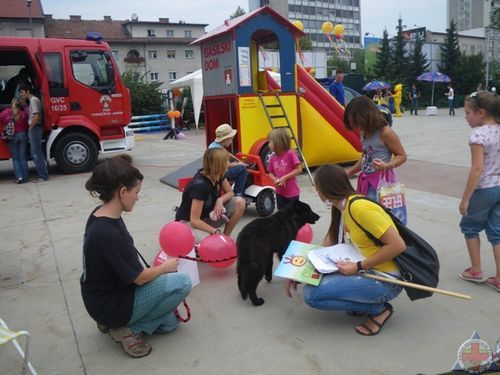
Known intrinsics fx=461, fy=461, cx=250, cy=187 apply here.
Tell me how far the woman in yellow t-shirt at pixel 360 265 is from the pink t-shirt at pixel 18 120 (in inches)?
306

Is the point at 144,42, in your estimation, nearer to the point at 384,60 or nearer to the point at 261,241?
the point at 384,60

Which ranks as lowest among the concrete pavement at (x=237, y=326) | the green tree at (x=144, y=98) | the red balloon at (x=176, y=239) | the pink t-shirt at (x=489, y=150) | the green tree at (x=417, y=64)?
the concrete pavement at (x=237, y=326)

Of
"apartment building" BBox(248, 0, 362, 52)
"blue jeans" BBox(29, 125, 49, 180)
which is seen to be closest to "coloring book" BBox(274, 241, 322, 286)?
"blue jeans" BBox(29, 125, 49, 180)

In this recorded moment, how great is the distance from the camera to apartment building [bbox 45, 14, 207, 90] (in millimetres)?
54616

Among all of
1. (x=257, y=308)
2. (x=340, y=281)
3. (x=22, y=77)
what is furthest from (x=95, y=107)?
(x=340, y=281)

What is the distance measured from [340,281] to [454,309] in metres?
1.06

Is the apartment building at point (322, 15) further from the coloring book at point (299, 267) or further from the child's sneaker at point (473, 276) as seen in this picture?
the coloring book at point (299, 267)

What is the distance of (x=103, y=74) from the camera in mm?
10016

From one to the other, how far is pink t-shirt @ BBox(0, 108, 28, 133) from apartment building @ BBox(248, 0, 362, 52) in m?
99.5

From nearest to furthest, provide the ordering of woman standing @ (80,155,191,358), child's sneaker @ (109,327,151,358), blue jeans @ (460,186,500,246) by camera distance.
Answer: woman standing @ (80,155,191,358), child's sneaker @ (109,327,151,358), blue jeans @ (460,186,500,246)

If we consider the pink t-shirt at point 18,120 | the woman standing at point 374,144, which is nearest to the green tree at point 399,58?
the pink t-shirt at point 18,120

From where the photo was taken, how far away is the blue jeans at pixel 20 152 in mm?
9117

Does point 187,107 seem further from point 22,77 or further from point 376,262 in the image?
point 376,262

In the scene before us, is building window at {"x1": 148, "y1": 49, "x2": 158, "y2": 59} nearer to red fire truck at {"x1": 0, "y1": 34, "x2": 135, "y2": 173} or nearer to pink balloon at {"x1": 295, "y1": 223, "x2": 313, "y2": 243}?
red fire truck at {"x1": 0, "y1": 34, "x2": 135, "y2": 173}
